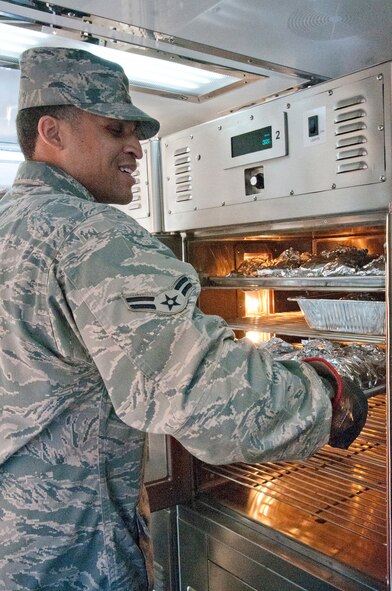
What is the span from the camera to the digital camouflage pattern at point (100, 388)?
979 mm

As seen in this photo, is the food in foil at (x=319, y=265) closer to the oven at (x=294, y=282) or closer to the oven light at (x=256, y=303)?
the oven at (x=294, y=282)

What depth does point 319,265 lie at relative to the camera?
1856mm

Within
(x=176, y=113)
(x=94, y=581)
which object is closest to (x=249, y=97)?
(x=176, y=113)

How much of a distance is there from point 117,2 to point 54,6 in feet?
0.53

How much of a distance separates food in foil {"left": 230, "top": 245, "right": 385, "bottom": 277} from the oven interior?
6 centimetres

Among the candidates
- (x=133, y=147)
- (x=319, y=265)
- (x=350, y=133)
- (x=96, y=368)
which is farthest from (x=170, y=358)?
(x=319, y=265)

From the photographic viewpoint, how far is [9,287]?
3.64 ft

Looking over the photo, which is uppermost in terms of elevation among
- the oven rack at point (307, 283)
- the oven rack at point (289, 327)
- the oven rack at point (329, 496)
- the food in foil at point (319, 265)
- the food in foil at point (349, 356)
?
the food in foil at point (319, 265)

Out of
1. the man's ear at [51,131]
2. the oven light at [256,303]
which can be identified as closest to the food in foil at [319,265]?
the oven light at [256,303]

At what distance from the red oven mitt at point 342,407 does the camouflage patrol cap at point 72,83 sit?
27.3 inches

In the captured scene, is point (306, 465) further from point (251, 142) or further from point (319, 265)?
point (251, 142)

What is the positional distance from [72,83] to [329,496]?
62.9 inches

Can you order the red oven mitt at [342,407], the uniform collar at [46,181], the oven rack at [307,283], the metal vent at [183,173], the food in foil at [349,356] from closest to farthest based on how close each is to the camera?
1. the red oven mitt at [342,407]
2. the uniform collar at [46,181]
3. the oven rack at [307,283]
4. the food in foil at [349,356]
5. the metal vent at [183,173]

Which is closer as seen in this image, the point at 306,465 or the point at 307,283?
the point at 307,283
